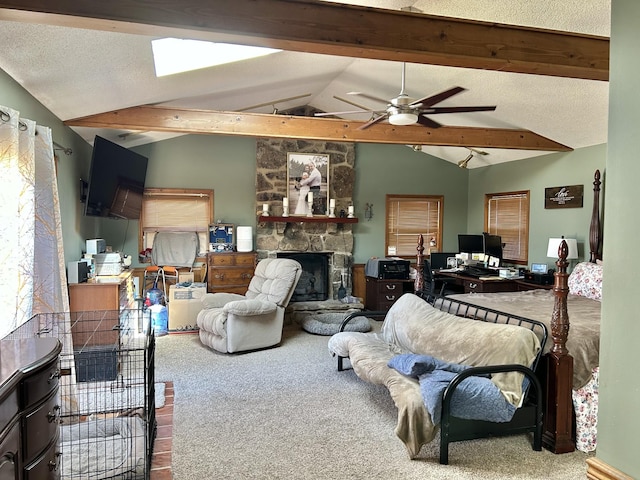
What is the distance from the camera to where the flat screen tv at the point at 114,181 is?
4430 millimetres

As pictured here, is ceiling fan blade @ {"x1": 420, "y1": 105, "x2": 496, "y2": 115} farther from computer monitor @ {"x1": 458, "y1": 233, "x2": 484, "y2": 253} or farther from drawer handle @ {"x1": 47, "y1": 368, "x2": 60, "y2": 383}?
computer monitor @ {"x1": 458, "y1": 233, "x2": 484, "y2": 253}

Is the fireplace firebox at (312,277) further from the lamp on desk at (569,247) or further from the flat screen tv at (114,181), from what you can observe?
the lamp on desk at (569,247)

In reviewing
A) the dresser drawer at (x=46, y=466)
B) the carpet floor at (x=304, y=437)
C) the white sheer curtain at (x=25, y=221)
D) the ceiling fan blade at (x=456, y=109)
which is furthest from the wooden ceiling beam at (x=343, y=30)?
the carpet floor at (x=304, y=437)

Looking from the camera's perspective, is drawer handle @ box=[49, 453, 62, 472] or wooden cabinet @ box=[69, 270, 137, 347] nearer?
drawer handle @ box=[49, 453, 62, 472]

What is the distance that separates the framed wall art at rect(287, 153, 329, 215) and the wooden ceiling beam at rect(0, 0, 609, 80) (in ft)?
13.7

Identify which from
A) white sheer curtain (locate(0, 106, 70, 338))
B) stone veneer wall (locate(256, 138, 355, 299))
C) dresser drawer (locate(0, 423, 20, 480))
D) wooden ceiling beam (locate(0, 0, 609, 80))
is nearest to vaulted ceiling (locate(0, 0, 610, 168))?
wooden ceiling beam (locate(0, 0, 609, 80))

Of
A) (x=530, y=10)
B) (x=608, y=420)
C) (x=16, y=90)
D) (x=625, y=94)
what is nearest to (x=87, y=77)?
(x=16, y=90)

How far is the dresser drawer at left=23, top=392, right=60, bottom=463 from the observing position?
156cm

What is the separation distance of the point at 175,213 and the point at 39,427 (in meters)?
5.05

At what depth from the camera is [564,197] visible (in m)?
5.76

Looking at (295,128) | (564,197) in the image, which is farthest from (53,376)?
(564,197)

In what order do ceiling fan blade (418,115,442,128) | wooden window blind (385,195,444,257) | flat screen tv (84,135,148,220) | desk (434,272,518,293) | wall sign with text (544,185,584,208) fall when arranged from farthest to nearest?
wooden window blind (385,195,444,257) < desk (434,272,518,293) < wall sign with text (544,185,584,208) < flat screen tv (84,135,148,220) < ceiling fan blade (418,115,442,128)

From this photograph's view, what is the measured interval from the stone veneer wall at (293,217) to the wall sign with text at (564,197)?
2767mm

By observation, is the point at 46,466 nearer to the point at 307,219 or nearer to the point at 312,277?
the point at 307,219
